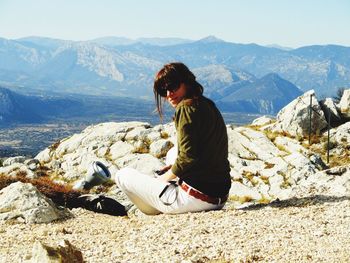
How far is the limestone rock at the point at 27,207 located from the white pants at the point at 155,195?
329 cm

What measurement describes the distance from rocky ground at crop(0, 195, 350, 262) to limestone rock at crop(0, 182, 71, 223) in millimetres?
422

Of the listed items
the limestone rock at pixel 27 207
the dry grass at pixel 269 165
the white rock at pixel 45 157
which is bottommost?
the white rock at pixel 45 157

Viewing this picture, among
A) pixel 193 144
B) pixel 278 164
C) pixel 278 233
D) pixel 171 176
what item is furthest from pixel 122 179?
pixel 278 164

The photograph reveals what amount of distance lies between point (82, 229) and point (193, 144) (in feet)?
14.8

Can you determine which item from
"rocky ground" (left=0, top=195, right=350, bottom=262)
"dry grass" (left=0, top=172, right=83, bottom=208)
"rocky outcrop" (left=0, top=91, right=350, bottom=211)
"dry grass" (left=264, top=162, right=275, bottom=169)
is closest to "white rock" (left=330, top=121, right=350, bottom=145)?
"rocky outcrop" (left=0, top=91, right=350, bottom=211)

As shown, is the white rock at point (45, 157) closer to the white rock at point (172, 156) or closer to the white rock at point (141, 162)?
the white rock at point (141, 162)

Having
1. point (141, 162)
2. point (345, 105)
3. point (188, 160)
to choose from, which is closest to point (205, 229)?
point (188, 160)

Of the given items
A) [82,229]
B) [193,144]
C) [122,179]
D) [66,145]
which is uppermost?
[193,144]

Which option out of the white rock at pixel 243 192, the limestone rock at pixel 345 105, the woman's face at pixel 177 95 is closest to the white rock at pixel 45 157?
the white rock at pixel 243 192

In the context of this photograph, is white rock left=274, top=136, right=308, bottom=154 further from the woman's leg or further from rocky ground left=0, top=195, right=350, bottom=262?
the woman's leg

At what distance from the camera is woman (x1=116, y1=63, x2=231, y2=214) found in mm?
11773

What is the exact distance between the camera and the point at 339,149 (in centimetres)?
3756

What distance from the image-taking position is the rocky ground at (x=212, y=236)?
10.4 m

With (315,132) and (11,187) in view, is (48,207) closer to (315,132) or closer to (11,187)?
(11,187)
